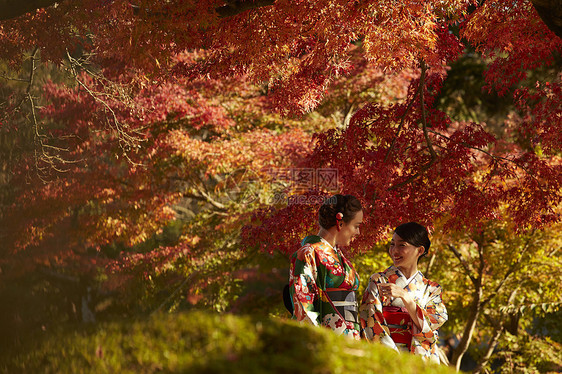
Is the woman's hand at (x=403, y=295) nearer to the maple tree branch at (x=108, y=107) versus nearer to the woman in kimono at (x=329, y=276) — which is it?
the woman in kimono at (x=329, y=276)

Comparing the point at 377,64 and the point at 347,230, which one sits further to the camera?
the point at 377,64

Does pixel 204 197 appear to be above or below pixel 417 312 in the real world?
below

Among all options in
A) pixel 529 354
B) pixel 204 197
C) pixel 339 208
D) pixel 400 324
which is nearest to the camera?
pixel 339 208

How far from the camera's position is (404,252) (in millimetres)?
2662

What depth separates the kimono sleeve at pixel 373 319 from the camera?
2.51 m

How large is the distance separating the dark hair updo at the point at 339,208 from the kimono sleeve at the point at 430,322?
0.62 meters

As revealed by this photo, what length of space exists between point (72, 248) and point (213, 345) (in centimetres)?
655

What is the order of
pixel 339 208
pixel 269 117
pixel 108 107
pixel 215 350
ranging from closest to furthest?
pixel 215 350 → pixel 339 208 → pixel 108 107 → pixel 269 117

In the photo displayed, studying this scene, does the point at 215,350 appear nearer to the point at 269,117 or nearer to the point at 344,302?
the point at 344,302

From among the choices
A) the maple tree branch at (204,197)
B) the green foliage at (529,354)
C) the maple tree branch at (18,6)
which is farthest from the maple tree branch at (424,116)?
the maple tree branch at (204,197)

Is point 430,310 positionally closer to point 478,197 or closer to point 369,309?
point 369,309

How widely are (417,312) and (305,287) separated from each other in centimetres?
64

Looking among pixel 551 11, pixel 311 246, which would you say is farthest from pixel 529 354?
pixel 311 246

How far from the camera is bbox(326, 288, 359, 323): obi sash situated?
2422 mm
